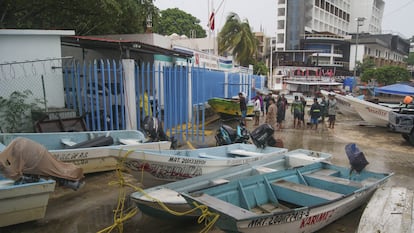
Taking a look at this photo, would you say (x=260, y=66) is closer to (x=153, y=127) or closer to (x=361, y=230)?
(x=153, y=127)

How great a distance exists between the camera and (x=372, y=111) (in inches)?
551

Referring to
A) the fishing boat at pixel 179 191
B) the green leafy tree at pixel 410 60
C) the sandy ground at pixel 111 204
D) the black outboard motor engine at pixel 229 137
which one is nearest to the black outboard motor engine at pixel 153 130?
the sandy ground at pixel 111 204

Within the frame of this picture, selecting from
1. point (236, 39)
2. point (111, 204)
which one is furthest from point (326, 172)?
point (236, 39)

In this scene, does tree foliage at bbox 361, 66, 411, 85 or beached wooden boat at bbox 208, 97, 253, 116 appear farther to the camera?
tree foliage at bbox 361, 66, 411, 85

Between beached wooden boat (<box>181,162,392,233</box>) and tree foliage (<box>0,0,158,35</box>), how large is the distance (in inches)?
334

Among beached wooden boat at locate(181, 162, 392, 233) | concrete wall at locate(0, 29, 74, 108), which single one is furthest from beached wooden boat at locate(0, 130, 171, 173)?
beached wooden boat at locate(181, 162, 392, 233)

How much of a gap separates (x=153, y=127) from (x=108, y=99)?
97.8 inches

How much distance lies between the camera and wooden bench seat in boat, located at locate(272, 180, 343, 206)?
15.1 ft

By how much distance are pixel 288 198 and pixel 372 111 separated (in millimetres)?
10900

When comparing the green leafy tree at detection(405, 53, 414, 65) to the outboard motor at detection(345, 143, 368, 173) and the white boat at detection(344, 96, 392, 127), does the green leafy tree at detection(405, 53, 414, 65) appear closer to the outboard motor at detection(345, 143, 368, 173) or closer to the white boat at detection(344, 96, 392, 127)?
the white boat at detection(344, 96, 392, 127)

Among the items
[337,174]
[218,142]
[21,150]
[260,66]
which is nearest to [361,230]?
[337,174]

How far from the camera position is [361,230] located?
3621mm

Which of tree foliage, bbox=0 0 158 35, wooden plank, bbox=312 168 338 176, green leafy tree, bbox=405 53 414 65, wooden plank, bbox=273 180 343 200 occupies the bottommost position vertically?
wooden plank, bbox=312 168 338 176

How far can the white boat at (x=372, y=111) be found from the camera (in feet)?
44.1
